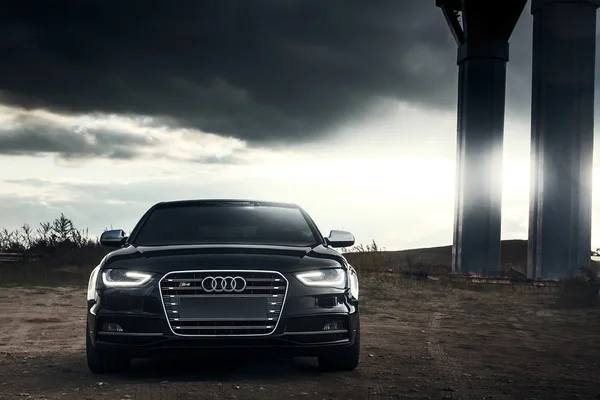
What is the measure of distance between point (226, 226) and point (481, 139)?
2061 cm

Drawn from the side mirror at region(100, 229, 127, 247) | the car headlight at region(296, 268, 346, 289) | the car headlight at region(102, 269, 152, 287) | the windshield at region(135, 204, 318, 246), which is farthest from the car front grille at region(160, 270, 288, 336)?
the side mirror at region(100, 229, 127, 247)

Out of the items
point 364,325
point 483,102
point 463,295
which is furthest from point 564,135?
point 364,325

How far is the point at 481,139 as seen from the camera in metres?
27.6

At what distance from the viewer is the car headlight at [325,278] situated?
266 inches

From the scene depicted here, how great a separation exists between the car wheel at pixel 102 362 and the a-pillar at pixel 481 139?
21592 millimetres

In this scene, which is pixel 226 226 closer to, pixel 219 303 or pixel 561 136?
pixel 219 303

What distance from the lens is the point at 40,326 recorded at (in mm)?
12117

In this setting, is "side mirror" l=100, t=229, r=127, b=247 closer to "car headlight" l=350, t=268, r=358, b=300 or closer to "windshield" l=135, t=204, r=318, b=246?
"windshield" l=135, t=204, r=318, b=246

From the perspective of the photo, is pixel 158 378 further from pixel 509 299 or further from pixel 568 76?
pixel 568 76

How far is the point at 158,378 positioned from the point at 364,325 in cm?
582

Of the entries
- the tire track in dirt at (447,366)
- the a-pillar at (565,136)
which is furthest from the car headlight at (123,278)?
the a-pillar at (565,136)

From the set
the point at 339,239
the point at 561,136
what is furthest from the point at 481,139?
the point at 339,239

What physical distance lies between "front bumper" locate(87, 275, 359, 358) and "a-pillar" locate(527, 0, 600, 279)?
60.0ft

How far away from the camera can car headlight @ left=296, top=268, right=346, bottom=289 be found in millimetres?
6758
